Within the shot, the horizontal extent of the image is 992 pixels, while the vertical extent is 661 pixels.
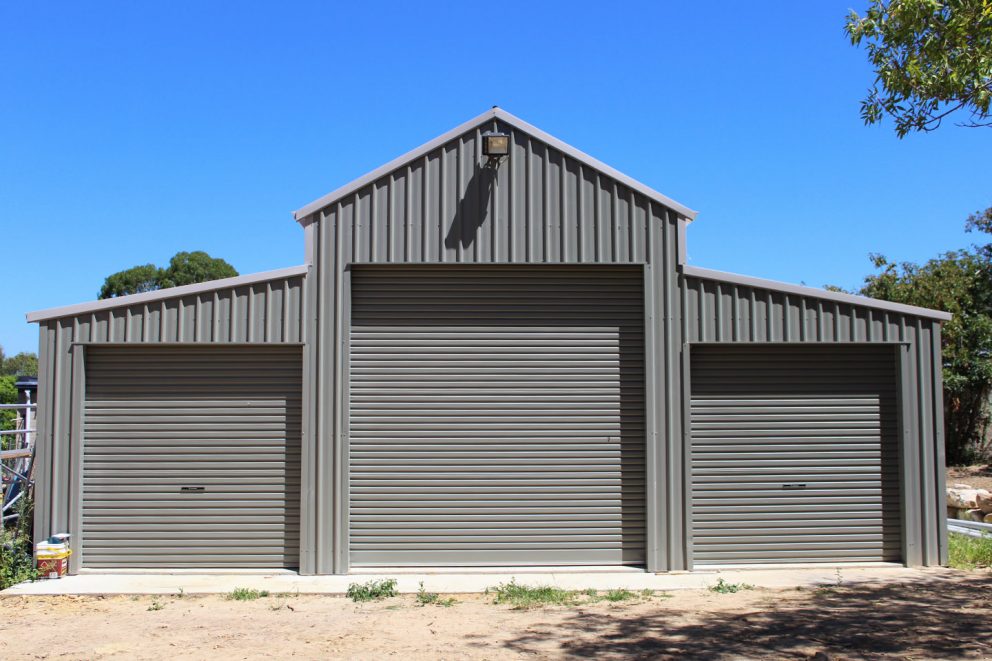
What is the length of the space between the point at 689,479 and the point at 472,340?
3134 millimetres

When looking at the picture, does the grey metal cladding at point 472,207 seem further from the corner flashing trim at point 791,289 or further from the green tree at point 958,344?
the green tree at point 958,344

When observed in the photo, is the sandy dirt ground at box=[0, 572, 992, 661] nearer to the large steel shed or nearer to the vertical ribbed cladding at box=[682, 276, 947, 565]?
the vertical ribbed cladding at box=[682, 276, 947, 565]

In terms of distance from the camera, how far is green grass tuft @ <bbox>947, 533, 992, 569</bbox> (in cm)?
1067

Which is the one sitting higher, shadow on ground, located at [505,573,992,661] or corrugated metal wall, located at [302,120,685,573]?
corrugated metal wall, located at [302,120,685,573]

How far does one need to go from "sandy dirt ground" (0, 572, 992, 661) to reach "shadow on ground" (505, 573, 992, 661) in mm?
10

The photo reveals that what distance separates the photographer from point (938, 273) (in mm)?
23234

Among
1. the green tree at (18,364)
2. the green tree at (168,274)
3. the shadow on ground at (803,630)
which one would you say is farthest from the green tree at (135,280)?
the shadow on ground at (803,630)

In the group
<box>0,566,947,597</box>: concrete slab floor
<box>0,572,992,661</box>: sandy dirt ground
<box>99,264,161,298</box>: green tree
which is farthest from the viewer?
<box>99,264,161,298</box>: green tree

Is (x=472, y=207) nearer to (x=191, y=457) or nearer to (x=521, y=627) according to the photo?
(x=191, y=457)

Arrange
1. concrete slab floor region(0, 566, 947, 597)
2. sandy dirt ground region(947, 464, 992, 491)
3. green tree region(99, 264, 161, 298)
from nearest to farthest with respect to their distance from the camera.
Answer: concrete slab floor region(0, 566, 947, 597)
sandy dirt ground region(947, 464, 992, 491)
green tree region(99, 264, 161, 298)

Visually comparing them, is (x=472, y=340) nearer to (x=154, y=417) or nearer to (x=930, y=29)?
(x=154, y=417)

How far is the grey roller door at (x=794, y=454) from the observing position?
10.7m

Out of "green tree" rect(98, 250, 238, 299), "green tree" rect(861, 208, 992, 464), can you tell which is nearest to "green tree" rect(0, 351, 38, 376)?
"green tree" rect(98, 250, 238, 299)

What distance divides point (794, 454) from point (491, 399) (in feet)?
12.6
